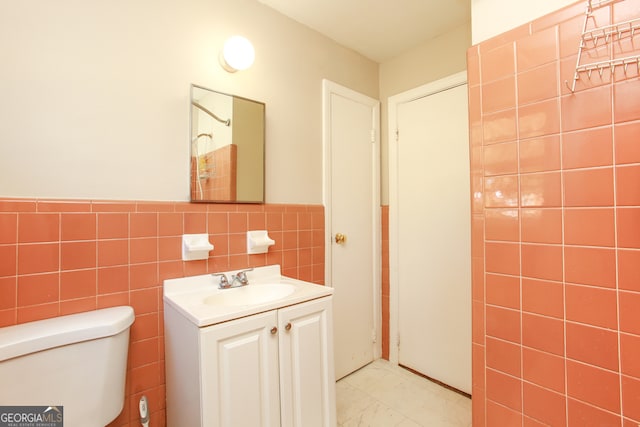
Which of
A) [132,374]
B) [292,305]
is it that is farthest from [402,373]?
[132,374]

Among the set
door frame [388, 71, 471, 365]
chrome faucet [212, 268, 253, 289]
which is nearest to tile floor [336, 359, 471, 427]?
door frame [388, 71, 471, 365]

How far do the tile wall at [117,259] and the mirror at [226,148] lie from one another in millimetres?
78

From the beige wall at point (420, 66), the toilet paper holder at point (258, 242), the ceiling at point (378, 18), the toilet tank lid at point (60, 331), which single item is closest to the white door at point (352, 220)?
the beige wall at point (420, 66)

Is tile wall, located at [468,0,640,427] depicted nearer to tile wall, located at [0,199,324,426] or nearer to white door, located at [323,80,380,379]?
white door, located at [323,80,380,379]

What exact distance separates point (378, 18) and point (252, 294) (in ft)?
5.79

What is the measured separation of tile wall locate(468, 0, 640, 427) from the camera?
87 centimetres

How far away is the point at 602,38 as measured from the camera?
90 centimetres

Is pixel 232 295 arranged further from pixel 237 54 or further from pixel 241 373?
pixel 237 54

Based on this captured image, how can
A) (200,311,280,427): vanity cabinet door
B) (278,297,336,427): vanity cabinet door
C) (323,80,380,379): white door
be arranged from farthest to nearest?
(323,80,380,379): white door
(278,297,336,427): vanity cabinet door
(200,311,280,427): vanity cabinet door

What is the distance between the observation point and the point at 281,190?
169 cm

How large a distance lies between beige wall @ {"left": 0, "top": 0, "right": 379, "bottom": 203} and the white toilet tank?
1.54 feet

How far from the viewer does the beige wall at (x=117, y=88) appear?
39.3 inches

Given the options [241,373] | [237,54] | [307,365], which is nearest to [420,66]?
[237,54]

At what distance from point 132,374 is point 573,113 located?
191 cm
